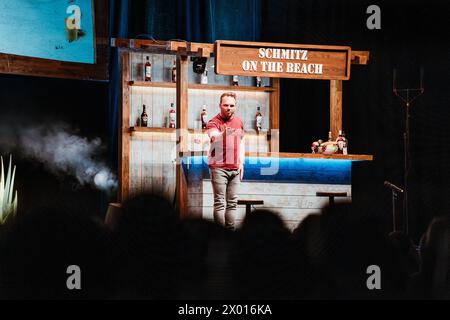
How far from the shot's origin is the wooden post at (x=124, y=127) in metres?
7.46

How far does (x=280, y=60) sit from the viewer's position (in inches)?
235

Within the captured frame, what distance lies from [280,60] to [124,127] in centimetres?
221

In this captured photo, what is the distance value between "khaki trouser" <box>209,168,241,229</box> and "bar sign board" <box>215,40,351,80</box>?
0.88 metres

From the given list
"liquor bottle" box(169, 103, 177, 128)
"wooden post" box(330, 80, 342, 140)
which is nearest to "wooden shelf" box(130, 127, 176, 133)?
"liquor bottle" box(169, 103, 177, 128)

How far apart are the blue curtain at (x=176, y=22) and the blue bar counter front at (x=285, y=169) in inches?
65.3

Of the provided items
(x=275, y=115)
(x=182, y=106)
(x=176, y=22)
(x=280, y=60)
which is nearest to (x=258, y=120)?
(x=275, y=115)

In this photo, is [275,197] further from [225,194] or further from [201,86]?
[201,86]

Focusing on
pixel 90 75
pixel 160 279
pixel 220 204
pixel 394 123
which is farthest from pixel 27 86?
pixel 160 279

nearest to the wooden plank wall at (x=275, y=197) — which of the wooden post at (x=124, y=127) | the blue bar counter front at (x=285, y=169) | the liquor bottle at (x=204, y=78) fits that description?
the blue bar counter front at (x=285, y=169)

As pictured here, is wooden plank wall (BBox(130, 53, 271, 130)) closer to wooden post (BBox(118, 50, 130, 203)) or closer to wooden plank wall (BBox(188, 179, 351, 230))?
wooden post (BBox(118, 50, 130, 203))

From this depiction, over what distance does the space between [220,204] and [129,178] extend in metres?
2.34

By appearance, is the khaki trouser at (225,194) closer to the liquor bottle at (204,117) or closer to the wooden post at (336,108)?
the wooden post at (336,108)

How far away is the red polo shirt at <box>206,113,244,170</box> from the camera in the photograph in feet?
18.0
